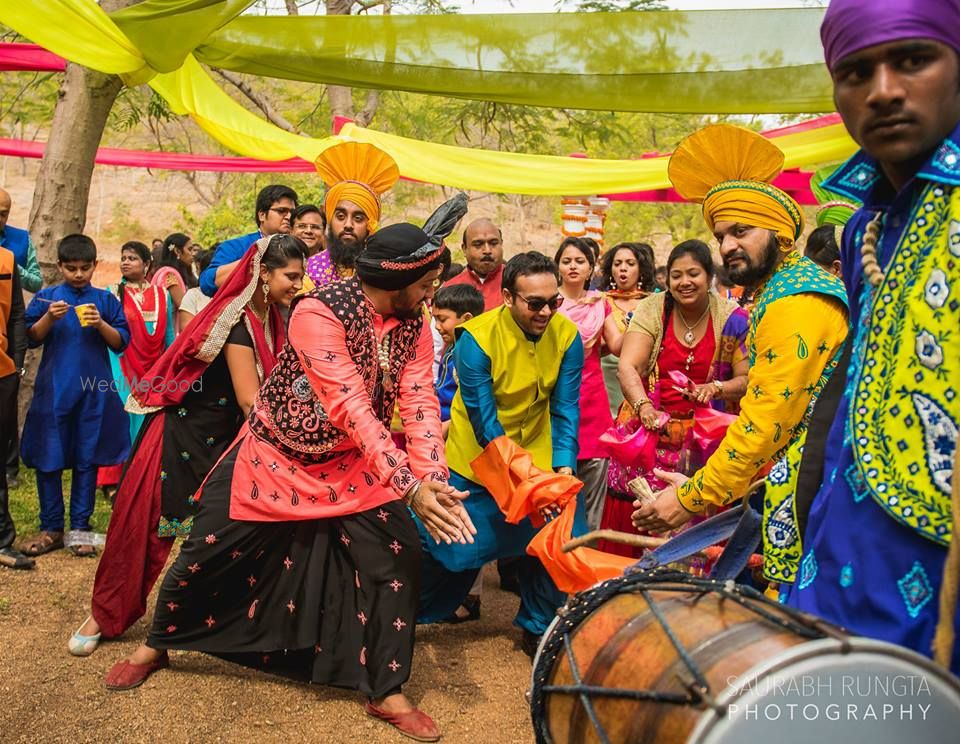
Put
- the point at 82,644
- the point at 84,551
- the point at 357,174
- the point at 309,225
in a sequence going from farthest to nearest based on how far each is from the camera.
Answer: the point at 309,225
the point at 357,174
the point at 84,551
the point at 82,644

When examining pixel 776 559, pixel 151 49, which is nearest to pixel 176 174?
pixel 151 49

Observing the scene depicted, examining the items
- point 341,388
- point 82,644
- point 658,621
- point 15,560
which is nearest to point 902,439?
point 658,621

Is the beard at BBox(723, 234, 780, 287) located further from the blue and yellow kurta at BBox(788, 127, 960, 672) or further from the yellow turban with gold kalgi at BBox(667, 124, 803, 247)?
the blue and yellow kurta at BBox(788, 127, 960, 672)

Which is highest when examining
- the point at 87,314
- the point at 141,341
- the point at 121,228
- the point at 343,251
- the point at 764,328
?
the point at 121,228

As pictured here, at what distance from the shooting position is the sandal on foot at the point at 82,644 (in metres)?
4.00

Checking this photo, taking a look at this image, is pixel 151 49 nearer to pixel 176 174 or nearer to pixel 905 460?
pixel 905 460

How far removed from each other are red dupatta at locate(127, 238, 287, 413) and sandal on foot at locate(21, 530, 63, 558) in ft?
6.08

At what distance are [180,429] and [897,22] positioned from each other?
332cm

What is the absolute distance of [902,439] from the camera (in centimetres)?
146

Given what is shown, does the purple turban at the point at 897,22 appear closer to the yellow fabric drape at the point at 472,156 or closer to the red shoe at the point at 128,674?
the red shoe at the point at 128,674

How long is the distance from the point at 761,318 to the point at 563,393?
158 centimetres

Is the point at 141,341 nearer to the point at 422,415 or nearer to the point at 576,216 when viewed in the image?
the point at 422,415

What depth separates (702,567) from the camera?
138 inches

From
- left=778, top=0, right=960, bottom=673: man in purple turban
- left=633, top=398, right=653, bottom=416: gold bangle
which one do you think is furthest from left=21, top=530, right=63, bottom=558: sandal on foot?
left=778, top=0, right=960, bottom=673: man in purple turban
